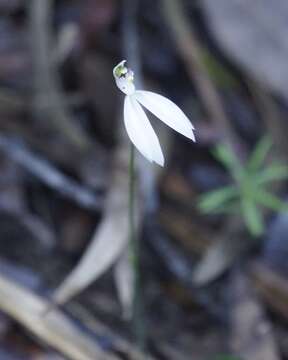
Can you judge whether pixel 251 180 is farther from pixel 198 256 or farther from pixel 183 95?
Result: pixel 183 95

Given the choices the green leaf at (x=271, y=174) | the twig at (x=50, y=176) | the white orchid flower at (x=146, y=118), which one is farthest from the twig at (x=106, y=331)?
the white orchid flower at (x=146, y=118)

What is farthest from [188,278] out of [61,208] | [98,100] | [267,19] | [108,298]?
[267,19]

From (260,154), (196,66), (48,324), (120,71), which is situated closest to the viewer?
(120,71)

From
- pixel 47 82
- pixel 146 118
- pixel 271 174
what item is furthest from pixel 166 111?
pixel 47 82

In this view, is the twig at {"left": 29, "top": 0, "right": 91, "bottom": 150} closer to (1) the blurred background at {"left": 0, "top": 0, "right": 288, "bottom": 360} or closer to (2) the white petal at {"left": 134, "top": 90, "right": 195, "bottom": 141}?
(1) the blurred background at {"left": 0, "top": 0, "right": 288, "bottom": 360}

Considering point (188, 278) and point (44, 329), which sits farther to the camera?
point (188, 278)

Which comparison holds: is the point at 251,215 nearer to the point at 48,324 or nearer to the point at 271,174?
the point at 271,174
